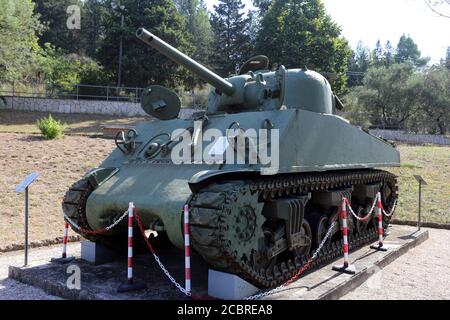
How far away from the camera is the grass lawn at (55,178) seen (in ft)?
33.8

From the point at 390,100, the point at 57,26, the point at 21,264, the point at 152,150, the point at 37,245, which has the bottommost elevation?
the point at 37,245

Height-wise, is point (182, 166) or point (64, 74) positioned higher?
point (64, 74)

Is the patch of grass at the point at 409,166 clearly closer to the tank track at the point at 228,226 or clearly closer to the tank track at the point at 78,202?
the tank track at the point at 228,226

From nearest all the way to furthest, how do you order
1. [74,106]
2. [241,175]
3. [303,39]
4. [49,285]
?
[241,175] → [49,285] → [74,106] → [303,39]

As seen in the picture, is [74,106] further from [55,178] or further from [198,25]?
[198,25]

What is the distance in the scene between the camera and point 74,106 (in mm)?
32406

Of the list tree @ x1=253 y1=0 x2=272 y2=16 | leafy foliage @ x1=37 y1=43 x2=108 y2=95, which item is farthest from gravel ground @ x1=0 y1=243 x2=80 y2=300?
tree @ x1=253 y1=0 x2=272 y2=16

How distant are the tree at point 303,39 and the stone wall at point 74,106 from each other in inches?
465

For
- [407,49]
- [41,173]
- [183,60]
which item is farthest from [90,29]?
[407,49]

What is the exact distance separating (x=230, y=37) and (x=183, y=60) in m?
40.6

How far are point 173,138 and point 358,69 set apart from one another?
76.6 m

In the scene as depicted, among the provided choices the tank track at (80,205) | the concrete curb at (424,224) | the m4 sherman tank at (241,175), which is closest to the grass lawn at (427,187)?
the concrete curb at (424,224)

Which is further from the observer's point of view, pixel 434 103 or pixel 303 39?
pixel 434 103
